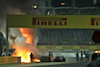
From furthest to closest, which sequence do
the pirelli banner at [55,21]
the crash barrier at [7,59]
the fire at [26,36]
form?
the fire at [26,36] < the pirelli banner at [55,21] < the crash barrier at [7,59]

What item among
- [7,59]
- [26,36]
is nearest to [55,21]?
[7,59]

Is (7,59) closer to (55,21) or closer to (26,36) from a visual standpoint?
(55,21)

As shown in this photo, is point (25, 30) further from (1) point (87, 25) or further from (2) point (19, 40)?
(1) point (87, 25)

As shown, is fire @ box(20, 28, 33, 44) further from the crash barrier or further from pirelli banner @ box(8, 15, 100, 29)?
→ the crash barrier

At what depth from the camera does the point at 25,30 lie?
68.1 m

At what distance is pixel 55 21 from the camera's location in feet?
99.2

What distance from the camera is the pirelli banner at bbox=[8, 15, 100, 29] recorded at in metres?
29.6

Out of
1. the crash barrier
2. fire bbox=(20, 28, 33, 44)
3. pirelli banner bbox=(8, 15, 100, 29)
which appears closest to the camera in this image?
the crash barrier

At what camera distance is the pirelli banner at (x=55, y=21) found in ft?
97.0

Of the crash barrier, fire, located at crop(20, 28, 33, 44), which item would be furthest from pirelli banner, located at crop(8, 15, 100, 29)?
fire, located at crop(20, 28, 33, 44)

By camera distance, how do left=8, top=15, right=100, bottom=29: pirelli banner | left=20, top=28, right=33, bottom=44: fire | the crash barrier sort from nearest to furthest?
the crash barrier
left=8, top=15, right=100, bottom=29: pirelli banner
left=20, top=28, right=33, bottom=44: fire

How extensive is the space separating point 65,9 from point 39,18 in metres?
36.8

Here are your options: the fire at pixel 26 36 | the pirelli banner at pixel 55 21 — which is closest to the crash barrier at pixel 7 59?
the pirelli banner at pixel 55 21

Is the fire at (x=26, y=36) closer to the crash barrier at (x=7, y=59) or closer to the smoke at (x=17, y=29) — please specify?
the smoke at (x=17, y=29)
